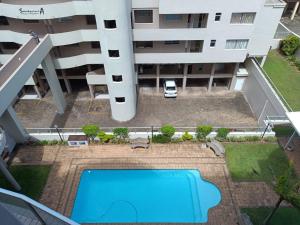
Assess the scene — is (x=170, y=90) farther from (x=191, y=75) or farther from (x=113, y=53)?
(x=113, y=53)

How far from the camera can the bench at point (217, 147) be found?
2133 cm

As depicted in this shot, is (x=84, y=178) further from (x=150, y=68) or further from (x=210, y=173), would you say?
(x=150, y=68)

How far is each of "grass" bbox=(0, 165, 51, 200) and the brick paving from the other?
488 millimetres

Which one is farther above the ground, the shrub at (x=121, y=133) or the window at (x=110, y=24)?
the window at (x=110, y=24)

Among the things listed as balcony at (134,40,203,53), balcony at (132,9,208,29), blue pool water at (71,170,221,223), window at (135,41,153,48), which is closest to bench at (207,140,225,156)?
blue pool water at (71,170,221,223)

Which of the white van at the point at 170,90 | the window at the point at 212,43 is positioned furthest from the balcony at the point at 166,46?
the white van at the point at 170,90

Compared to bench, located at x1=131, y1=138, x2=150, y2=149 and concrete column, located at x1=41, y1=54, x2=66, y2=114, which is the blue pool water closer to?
bench, located at x1=131, y1=138, x2=150, y2=149

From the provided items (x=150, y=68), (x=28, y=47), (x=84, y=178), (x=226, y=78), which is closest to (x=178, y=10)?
(x=150, y=68)

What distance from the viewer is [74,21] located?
24.2 m

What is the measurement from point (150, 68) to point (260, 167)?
55.8 ft

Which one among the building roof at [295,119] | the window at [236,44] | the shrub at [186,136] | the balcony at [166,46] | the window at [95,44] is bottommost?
the shrub at [186,136]

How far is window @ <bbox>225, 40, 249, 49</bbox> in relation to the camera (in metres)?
24.5

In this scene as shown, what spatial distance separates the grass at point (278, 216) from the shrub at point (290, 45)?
75.4 ft

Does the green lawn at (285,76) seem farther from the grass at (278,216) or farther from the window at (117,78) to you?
the window at (117,78)
